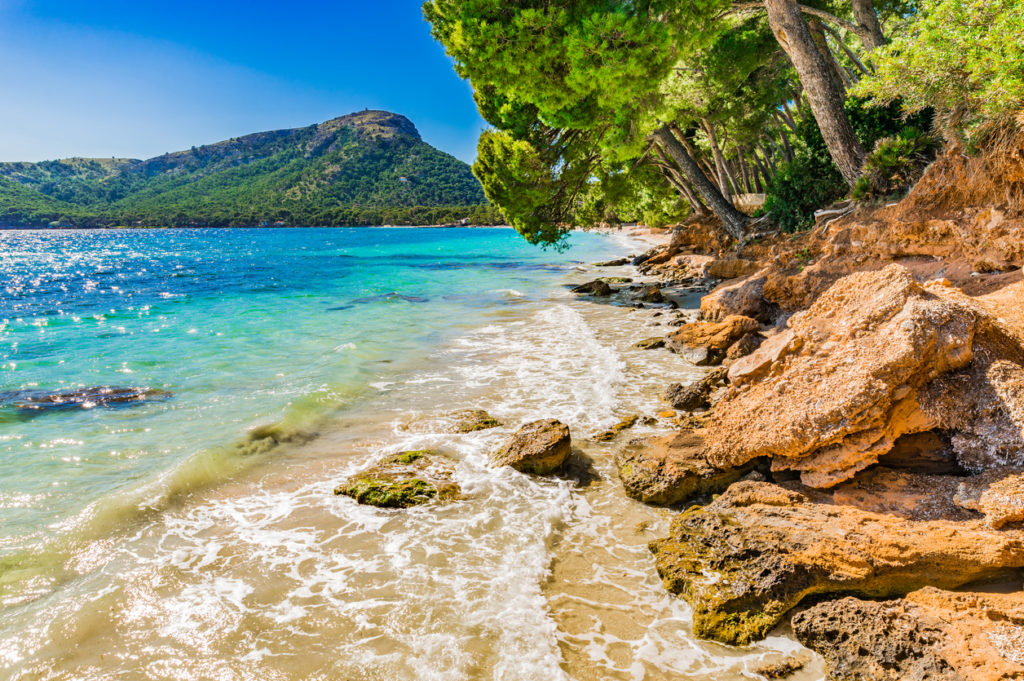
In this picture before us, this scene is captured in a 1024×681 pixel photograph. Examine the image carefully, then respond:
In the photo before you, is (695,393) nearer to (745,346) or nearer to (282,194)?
(745,346)

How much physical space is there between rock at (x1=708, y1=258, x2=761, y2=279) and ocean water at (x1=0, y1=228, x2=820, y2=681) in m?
6.56

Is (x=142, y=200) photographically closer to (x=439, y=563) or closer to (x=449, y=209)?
(x=449, y=209)

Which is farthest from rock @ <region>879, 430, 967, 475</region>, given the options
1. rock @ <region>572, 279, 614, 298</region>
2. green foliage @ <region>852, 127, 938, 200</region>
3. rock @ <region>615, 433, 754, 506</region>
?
rock @ <region>572, 279, 614, 298</region>

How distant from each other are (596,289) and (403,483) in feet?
53.1

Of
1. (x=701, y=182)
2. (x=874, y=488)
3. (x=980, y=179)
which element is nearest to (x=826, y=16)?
(x=980, y=179)

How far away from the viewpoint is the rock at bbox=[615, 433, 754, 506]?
4.96 meters

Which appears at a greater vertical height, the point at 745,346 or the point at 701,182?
the point at 701,182

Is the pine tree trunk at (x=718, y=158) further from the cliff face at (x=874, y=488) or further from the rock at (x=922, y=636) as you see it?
the rock at (x=922, y=636)

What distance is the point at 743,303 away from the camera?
10688 millimetres

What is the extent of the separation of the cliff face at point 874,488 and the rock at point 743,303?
3783 mm

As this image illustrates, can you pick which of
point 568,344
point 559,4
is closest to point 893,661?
point 568,344

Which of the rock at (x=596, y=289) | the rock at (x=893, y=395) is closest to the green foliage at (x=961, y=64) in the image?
the rock at (x=893, y=395)

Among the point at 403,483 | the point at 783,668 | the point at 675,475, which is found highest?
the point at 675,475

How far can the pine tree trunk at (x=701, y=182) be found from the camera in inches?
763
